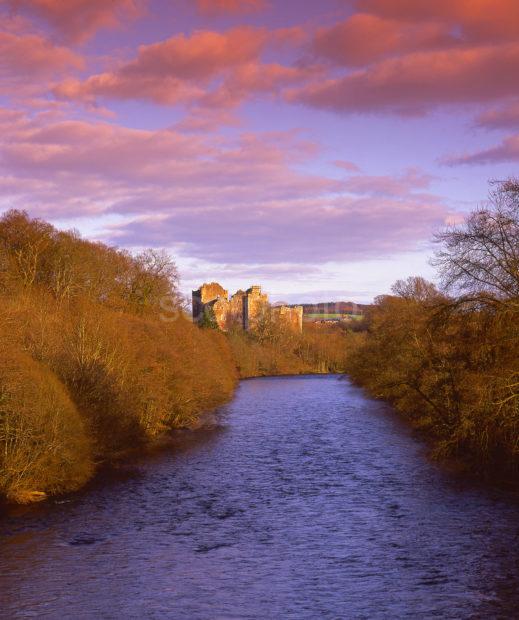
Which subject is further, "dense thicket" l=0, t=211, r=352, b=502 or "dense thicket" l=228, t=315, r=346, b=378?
"dense thicket" l=228, t=315, r=346, b=378

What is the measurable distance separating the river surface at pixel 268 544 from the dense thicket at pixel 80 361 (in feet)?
5.64

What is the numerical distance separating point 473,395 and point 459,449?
5303 mm

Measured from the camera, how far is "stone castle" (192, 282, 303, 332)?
145000mm

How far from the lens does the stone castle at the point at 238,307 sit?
145m

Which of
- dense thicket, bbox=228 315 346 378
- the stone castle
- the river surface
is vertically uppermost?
the stone castle

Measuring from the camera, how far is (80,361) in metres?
34.1

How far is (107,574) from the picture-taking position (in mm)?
18234

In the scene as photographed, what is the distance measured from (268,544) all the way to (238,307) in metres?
142

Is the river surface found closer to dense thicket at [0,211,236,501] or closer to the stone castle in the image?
dense thicket at [0,211,236,501]

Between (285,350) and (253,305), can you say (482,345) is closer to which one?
(285,350)

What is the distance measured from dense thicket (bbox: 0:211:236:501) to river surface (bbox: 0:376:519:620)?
1.72m

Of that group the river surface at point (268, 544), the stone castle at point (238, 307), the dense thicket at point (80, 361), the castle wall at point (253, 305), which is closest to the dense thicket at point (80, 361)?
the dense thicket at point (80, 361)

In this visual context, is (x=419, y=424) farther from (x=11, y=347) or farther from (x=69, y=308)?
(x=11, y=347)

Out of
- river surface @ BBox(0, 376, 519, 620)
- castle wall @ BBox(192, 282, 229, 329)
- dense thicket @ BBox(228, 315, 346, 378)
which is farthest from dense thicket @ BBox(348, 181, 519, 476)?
castle wall @ BBox(192, 282, 229, 329)
